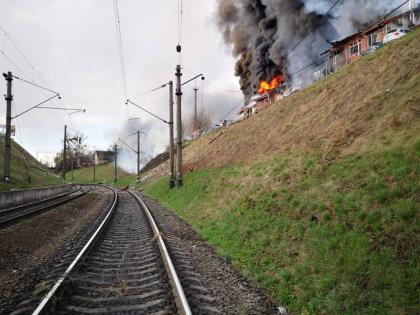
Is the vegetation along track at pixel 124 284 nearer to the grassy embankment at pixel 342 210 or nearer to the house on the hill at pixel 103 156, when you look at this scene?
the grassy embankment at pixel 342 210

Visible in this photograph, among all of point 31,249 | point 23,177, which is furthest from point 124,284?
point 23,177

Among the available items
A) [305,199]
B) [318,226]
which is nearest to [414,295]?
[318,226]

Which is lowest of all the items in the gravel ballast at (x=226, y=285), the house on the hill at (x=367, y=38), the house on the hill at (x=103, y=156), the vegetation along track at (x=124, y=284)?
the gravel ballast at (x=226, y=285)

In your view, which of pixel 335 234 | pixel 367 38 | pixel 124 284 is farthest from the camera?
A: pixel 367 38

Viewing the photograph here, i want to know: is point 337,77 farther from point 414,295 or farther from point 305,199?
point 414,295

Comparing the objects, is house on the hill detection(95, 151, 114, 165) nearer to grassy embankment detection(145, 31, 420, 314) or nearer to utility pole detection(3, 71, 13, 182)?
utility pole detection(3, 71, 13, 182)

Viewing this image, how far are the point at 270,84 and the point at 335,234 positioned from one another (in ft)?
158

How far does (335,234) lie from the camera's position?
334 inches

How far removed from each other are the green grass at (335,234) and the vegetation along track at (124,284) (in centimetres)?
198

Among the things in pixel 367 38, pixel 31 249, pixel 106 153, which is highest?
pixel 367 38

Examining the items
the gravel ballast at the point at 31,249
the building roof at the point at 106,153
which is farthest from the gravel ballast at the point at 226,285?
the building roof at the point at 106,153

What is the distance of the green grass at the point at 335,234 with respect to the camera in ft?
21.1

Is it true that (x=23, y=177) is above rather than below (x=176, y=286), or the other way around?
above

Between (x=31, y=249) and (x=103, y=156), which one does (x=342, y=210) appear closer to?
(x=31, y=249)
